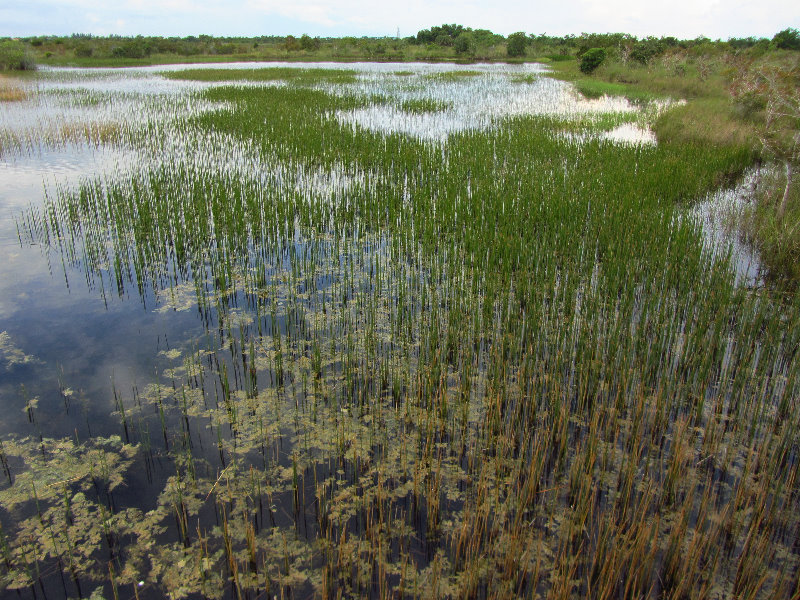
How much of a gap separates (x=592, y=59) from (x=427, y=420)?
125ft

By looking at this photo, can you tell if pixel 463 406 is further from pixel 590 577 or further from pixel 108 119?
pixel 108 119

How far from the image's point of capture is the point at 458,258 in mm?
6996

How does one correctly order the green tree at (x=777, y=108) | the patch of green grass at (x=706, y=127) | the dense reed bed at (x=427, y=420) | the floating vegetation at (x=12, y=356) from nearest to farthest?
1. the dense reed bed at (x=427, y=420)
2. the floating vegetation at (x=12, y=356)
3. the green tree at (x=777, y=108)
4. the patch of green grass at (x=706, y=127)

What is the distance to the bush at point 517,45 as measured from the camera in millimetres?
59625

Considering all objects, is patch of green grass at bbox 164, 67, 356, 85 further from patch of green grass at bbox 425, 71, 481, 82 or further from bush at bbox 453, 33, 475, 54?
bush at bbox 453, 33, 475, 54

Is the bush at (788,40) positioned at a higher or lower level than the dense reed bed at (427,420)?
higher

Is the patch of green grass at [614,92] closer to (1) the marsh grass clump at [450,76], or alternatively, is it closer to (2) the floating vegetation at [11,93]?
(1) the marsh grass clump at [450,76]

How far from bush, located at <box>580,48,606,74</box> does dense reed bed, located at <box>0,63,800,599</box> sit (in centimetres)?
3169

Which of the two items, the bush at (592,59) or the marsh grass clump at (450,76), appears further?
the bush at (592,59)

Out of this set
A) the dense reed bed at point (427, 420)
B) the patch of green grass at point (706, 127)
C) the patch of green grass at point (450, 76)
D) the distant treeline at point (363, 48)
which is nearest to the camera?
the dense reed bed at point (427, 420)

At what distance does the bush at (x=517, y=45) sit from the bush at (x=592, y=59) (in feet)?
86.4

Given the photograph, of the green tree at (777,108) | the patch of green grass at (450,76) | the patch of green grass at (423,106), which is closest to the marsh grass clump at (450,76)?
the patch of green grass at (450,76)

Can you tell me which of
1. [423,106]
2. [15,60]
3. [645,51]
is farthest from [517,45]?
[15,60]

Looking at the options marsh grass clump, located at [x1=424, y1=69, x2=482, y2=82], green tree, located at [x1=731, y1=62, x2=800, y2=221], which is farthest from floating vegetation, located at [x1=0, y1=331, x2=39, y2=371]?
marsh grass clump, located at [x1=424, y1=69, x2=482, y2=82]
